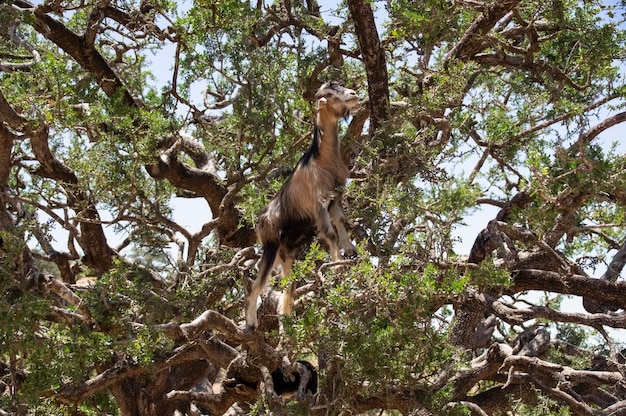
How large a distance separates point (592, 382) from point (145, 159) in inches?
147

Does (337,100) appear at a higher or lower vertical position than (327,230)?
higher

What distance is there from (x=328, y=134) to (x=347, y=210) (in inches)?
29.3

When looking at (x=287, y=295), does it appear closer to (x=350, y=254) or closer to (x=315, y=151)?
(x=350, y=254)

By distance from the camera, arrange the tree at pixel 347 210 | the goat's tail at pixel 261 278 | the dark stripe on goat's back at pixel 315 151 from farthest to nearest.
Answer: the dark stripe on goat's back at pixel 315 151 → the goat's tail at pixel 261 278 → the tree at pixel 347 210

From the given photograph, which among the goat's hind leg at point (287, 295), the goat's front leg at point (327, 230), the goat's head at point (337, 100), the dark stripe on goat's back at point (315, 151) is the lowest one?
the goat's hind leg at point (287, 295)

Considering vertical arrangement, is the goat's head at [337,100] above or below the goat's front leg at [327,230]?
above

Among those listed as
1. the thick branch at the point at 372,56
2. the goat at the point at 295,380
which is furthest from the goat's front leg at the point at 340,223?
the goat at the point at 295,380

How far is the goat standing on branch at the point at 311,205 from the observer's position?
4.96m

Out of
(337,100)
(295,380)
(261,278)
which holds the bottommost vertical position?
(295,380)

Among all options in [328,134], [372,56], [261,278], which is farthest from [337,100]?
[261,278]

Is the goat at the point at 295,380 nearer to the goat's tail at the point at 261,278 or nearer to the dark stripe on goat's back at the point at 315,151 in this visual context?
the goat's tail at the point at 261,278

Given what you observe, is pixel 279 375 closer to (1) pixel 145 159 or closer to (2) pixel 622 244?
(1) pixel 145 159

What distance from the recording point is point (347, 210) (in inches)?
191

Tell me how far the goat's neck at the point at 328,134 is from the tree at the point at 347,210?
0.13 meters
